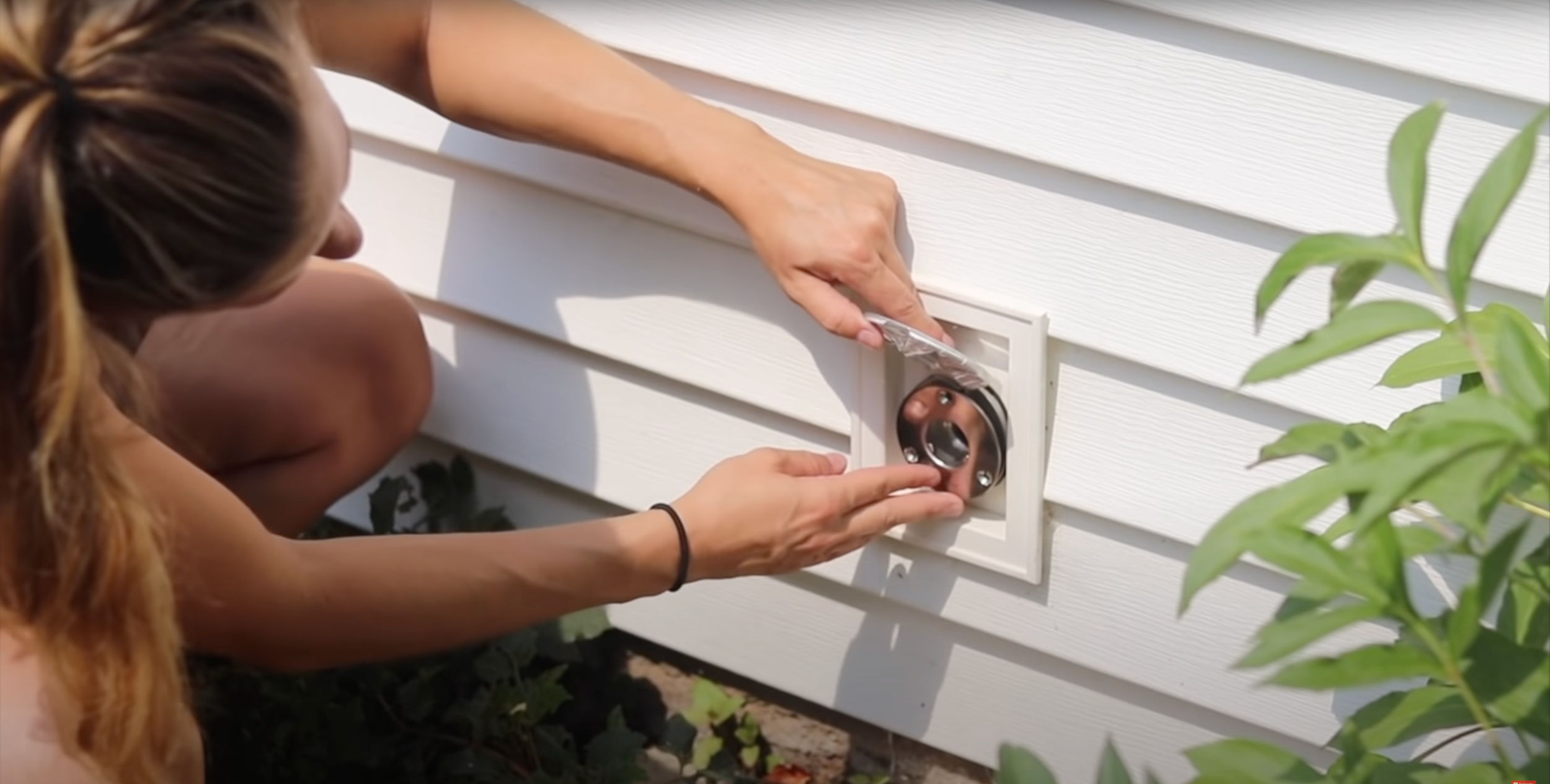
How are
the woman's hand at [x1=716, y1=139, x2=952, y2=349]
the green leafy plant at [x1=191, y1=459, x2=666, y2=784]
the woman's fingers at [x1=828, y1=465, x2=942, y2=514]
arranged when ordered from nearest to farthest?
the woman's hand at [x1=716, y1=139, x2=952, y2=349], the woman's fingers at [x1=828, y1=465, x2=942, y2=514], the green leafy plant at [x1=191, y1=459, x2=666, y2=784]

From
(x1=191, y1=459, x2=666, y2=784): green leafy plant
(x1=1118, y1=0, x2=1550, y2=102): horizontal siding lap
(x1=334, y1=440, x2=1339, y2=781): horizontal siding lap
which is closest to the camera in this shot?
(x1=1118, y1=0, x2=1550, y2=102): horizontal siding lap

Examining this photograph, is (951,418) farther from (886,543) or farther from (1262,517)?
(1262,517)

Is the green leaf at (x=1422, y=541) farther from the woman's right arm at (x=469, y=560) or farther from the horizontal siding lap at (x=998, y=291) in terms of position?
the woman's right arm at (x=469, y=560)

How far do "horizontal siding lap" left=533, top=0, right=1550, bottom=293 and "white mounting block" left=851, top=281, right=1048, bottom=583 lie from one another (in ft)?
0.55

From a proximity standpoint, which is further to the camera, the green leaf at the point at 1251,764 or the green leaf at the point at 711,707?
the green leaf at the point at 711,707

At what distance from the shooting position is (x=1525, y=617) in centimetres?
96

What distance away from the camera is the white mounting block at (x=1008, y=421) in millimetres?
1447

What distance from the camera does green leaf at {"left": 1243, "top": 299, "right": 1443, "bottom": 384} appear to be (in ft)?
2.64

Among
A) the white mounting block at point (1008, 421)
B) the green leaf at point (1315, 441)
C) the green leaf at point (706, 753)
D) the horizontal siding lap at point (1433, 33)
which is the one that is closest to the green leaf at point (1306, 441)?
the green leaf at point (1315, 441)

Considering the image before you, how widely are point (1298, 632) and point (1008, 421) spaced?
2.50 ft

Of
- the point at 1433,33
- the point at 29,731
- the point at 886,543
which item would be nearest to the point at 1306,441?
the point at 1433,33

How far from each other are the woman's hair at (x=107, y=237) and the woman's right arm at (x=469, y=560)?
104mm

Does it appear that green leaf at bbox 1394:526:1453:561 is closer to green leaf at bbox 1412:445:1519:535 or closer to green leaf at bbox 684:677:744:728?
green leaf at bbox 1412:445:1519:535

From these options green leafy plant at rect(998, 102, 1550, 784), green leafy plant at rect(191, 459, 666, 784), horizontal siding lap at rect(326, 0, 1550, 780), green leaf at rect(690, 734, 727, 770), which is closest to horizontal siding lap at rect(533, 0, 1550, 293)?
horizontal siding lap at rect(326, 0, 1550, 780)
